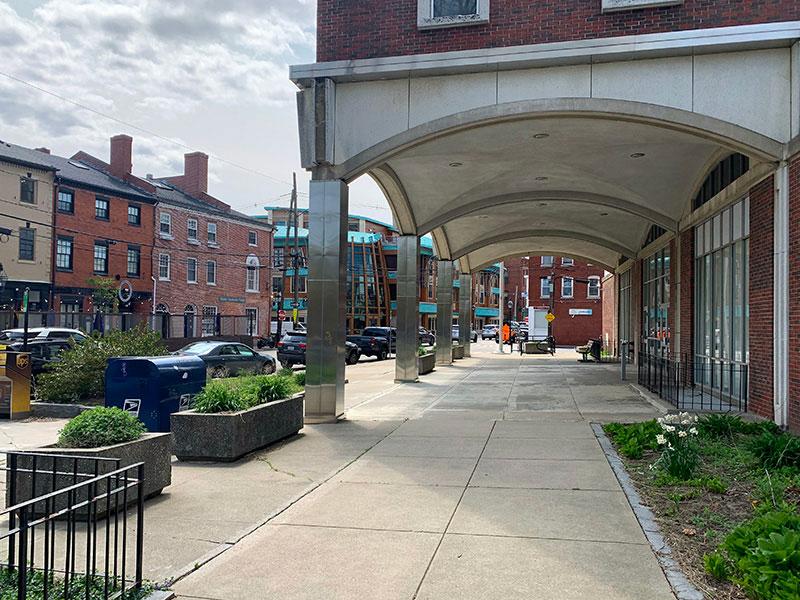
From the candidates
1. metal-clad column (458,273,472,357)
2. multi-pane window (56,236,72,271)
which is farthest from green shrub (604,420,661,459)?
multi-pane window (56,236,72,271)

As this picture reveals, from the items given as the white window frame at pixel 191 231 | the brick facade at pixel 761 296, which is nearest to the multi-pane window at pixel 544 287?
the white window frame at pixel 191 231

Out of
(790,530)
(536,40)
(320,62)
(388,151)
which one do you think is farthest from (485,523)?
(320,62)

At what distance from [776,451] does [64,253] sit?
38.9 meters

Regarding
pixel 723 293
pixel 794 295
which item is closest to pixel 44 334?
pixel 723 293

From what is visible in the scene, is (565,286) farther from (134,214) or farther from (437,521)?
(437,521)

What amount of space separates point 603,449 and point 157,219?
4049 cm

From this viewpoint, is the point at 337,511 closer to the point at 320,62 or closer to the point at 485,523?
the point at 485,523

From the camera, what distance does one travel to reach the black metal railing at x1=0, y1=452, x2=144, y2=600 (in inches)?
155

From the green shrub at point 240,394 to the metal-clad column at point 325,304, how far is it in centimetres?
138

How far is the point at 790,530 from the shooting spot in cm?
469

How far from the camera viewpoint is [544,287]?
61125 millimetres

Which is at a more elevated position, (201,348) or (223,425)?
(201,348)

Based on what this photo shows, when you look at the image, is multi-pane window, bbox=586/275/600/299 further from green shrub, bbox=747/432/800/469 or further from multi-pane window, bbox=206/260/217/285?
green shrub, bbox=747/432/800/469

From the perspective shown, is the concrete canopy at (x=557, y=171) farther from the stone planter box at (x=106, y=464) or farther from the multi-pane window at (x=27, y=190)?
the multi-pane window at (x=27, y=190)
